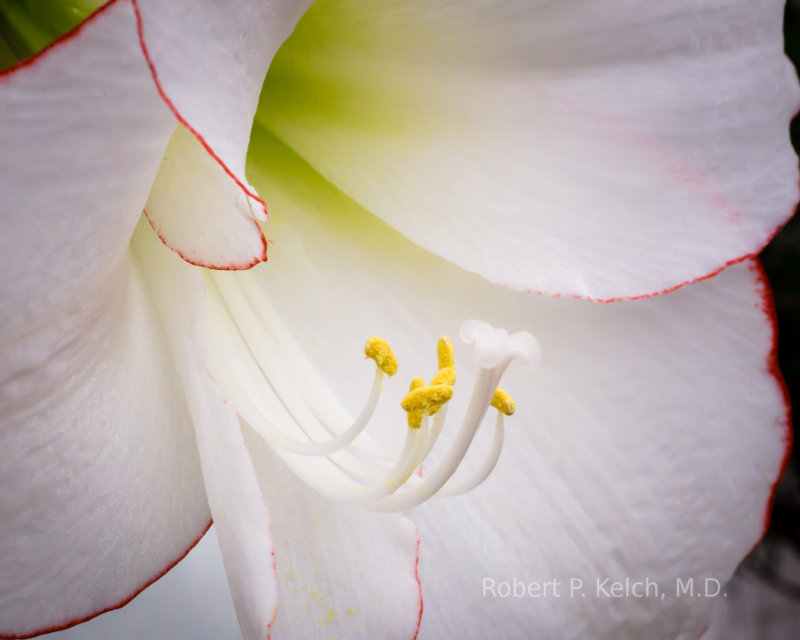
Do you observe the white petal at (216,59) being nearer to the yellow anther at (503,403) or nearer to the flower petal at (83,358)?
the flower petal at (83,358)

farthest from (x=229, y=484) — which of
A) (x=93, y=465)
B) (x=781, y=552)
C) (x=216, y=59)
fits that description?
(x=781, y=552)

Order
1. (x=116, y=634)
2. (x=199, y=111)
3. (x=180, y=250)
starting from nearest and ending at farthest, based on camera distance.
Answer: (x=199, y=111) < (x=180, y=250) < (x=116, y=634)

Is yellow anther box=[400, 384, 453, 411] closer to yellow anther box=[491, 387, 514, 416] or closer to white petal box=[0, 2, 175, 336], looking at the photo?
yellow anther box=[491, 387, 514, 416]

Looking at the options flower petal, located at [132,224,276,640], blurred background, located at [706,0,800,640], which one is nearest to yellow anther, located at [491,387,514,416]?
flower petal, located at [132,224,276,640]

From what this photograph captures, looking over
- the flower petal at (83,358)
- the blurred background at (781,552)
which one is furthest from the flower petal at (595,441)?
the blurred background at (781,552)

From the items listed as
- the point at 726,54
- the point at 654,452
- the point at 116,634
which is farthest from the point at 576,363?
the point at 116,634

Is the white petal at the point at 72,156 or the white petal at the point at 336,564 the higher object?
the white petal at the point at 72,156

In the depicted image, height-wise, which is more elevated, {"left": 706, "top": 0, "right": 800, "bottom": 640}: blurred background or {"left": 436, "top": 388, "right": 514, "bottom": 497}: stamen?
{"left": 436, "top": 388, "right": 514, "bottom": 497}: stamen

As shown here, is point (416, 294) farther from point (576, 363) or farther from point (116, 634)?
point (116, 634)
